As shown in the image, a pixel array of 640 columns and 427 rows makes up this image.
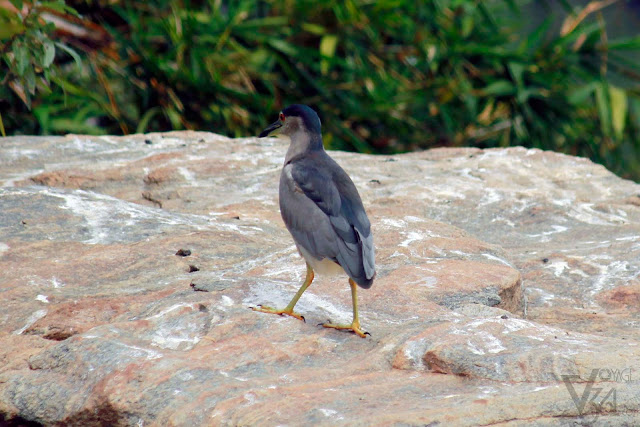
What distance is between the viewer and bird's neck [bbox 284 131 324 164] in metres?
4.32

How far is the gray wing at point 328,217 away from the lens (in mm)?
3629

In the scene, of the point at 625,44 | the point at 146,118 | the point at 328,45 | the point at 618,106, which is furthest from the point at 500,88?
the point at 146,118

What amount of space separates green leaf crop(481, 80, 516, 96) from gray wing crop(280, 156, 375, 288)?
234 inches

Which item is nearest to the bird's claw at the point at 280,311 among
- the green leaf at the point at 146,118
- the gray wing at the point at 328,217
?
the gray wing at the point at 328,217

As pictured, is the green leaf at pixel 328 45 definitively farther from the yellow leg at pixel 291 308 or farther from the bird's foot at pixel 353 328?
the bird's foot at pixel 353 328

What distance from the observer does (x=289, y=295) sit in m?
3.88

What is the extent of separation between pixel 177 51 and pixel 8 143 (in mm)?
2826

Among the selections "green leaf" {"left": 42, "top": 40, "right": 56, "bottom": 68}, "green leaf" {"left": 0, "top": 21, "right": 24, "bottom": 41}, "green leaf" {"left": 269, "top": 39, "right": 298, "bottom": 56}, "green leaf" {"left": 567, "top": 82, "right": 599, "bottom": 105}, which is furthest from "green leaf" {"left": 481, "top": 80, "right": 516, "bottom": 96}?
"green leaf" {"left": 0, "top": 21, "right": 24, "bottom": 41}

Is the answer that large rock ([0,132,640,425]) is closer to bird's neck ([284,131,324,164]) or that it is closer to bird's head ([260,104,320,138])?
bird's neck ([284,131,324,164])

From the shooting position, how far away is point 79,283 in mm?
4078

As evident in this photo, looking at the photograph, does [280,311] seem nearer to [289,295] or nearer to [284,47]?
[289,295]

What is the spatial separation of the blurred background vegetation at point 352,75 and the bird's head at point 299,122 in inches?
176

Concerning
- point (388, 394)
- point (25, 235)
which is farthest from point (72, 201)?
point (388, 394)

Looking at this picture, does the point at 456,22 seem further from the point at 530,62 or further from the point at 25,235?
the point at 25,235
